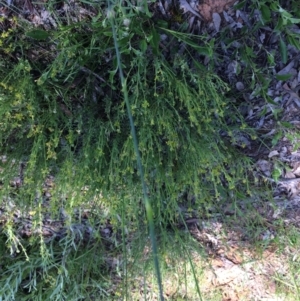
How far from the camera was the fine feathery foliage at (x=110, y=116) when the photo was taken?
109 centimetres

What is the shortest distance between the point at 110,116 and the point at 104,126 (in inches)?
3.4

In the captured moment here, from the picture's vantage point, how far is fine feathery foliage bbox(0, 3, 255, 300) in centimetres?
109

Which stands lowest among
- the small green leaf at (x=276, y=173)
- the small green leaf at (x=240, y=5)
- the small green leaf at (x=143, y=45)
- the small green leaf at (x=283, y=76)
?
the small green leaf at (x=276, y=173)

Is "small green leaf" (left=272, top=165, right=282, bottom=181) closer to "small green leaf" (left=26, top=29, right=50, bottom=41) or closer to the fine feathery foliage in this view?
the fine feathery foliage

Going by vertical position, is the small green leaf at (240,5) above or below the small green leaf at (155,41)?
above

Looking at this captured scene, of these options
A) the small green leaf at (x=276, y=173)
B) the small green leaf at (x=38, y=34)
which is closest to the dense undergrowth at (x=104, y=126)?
the small green leaf at (x=38, y=34)

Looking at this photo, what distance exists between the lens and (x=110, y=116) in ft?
4.19

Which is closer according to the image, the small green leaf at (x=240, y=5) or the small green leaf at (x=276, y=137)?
the small green leaf at (x=240, y=5)

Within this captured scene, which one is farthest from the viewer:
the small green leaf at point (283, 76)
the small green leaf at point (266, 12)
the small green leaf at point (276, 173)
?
the small green leaf at point (276, 173)

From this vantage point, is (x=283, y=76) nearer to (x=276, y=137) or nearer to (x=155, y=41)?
(x=276, y=137)

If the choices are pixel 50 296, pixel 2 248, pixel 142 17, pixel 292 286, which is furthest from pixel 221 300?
pixel 142 17

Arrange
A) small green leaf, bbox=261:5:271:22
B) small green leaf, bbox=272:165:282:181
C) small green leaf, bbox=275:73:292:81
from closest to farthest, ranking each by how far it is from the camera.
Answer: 1. small green leaf, bbox=261:5:271:22
2. small green leaf, bbox=275:73:292:81
3. small green leaf, bbox=272:165:282:181

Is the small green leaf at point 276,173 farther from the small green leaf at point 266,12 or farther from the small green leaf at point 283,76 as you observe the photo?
the small green leaf at point 266,12

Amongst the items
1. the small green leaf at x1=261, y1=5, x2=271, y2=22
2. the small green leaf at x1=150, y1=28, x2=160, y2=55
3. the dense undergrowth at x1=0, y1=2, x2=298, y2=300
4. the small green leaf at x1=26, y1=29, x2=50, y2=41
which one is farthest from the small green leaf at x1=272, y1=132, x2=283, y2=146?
the small green leaf at x1=26, y1=29, x2=50, y2=41
